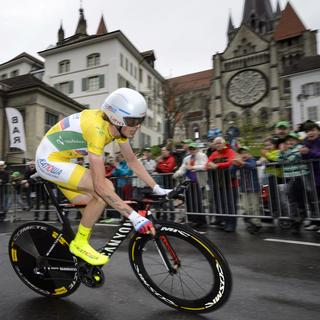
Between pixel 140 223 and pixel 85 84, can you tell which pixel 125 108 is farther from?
pixel 85 84

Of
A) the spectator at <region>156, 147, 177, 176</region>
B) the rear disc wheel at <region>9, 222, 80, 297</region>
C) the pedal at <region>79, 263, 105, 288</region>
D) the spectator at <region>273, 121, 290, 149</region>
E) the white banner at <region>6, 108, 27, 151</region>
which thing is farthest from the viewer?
the white banner at <region>6, 108, 27, 151</region>

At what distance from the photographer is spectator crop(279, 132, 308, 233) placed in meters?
6.11

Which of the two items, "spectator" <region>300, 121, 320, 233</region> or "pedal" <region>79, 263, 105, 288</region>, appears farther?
"spectator" <region>300, 121, 320, 233</region>

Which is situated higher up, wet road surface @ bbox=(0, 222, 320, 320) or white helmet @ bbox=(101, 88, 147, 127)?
white helmet @ bbox=(101, 88, 147, 127)

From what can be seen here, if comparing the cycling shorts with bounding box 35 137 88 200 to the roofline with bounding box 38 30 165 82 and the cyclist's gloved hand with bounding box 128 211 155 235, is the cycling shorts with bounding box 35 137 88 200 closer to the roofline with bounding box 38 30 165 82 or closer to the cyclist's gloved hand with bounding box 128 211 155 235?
the cyclist's gloved hand with bounding box 128 211 155 235

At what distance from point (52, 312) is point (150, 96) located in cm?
4686

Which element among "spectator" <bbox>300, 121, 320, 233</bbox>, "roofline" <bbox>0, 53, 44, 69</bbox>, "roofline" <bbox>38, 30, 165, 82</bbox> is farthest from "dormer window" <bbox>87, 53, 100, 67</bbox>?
"spectator" <bbox>300, 121, 320, 233</bbox>

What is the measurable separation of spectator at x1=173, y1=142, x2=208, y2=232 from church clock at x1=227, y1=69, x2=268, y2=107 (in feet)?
182

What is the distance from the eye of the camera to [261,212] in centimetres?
662

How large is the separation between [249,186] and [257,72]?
58411 mm

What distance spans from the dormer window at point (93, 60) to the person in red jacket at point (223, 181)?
1401 inches

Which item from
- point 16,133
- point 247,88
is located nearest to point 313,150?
point 16,133

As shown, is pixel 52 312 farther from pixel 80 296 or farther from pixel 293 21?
pixel 293 21

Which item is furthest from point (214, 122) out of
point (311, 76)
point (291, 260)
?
point (291, 260)
